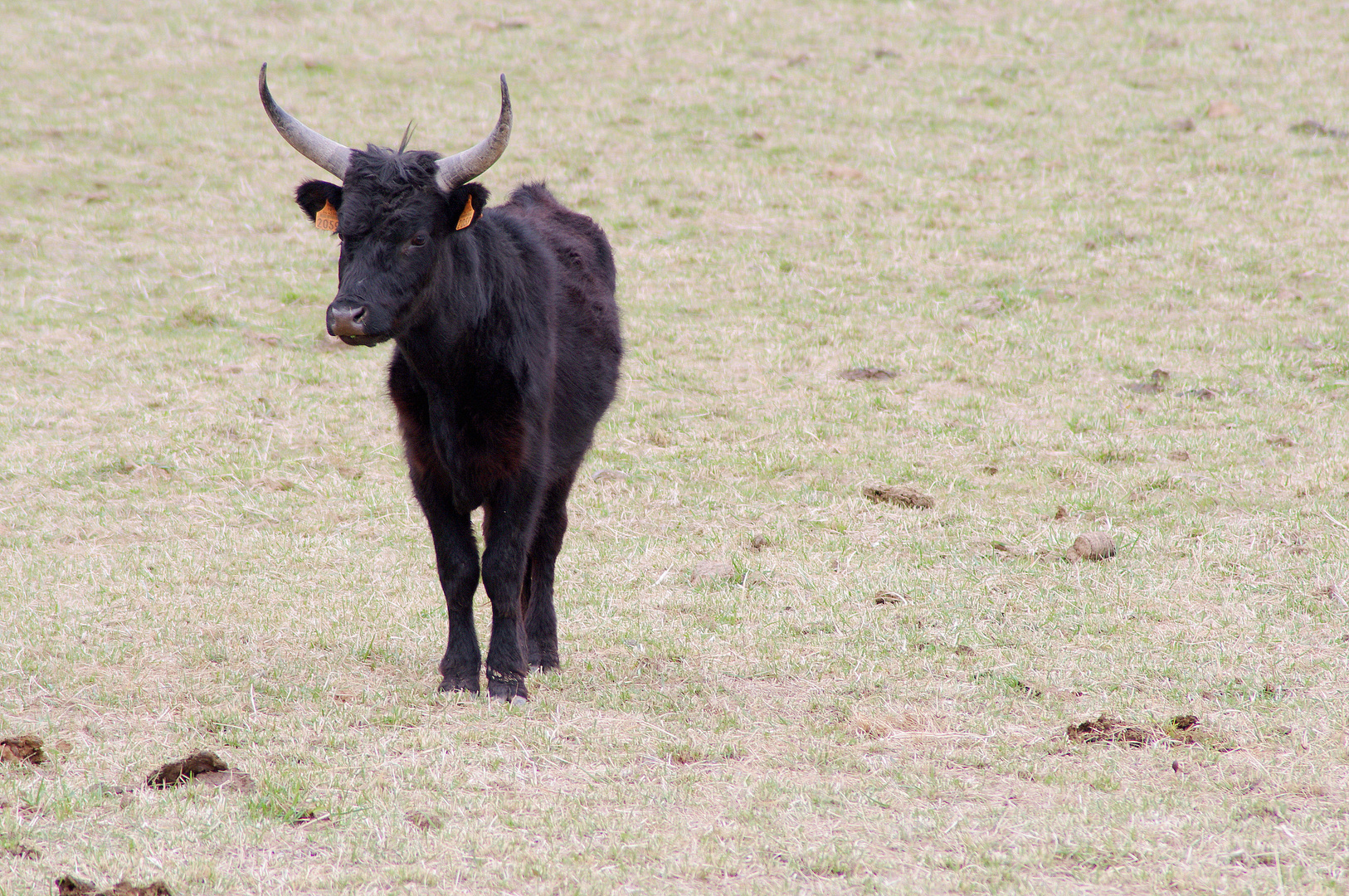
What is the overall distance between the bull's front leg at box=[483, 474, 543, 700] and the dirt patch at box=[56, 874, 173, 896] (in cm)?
203

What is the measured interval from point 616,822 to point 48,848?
5.20ft

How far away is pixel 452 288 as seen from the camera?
5398mm

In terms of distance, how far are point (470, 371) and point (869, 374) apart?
548 cm

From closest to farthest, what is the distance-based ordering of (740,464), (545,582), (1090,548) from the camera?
1. (545,582)
2. (1090,548)
3. (740,464)

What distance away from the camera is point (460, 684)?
18.2ft

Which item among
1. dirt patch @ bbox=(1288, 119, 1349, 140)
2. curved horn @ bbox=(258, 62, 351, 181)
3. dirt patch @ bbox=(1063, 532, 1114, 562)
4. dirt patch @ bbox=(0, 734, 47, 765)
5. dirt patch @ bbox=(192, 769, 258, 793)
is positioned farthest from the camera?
dirt patch @ bbox=(1288, 119, 1349, 140)

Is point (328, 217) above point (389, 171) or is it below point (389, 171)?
below

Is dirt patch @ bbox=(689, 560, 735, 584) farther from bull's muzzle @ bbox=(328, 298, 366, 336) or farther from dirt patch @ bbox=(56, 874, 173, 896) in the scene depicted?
dirt patch @ bbox=(56, 874, 173, 896)

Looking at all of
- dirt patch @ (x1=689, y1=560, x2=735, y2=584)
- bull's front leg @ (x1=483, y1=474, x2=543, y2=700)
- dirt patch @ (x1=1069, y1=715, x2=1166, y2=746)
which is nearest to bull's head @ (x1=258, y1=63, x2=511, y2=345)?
bull's front leg @ (x1=483, y1=474, x2=543, y2=700)

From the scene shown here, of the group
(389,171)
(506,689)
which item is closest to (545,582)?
(506,689)

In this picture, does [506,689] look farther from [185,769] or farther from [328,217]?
[328,217]

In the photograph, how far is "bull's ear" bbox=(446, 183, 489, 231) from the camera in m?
5.30

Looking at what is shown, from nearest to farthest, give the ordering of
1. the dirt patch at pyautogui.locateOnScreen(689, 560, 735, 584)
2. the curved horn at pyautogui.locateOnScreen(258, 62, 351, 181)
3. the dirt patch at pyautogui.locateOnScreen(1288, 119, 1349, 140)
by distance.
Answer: the curved horn at pyautogui.locateOnScreen(258, 62, 351, 181)
the dirt patch at pyautogui.locateOnScreen(689, 560, 735, 584)
the dirt patch at pyautogui.locateOnScreen(1288, 119, 1349, 140)

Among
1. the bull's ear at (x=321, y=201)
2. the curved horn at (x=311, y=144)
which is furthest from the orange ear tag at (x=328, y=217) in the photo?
the curved horn at (x=311, y=144)
